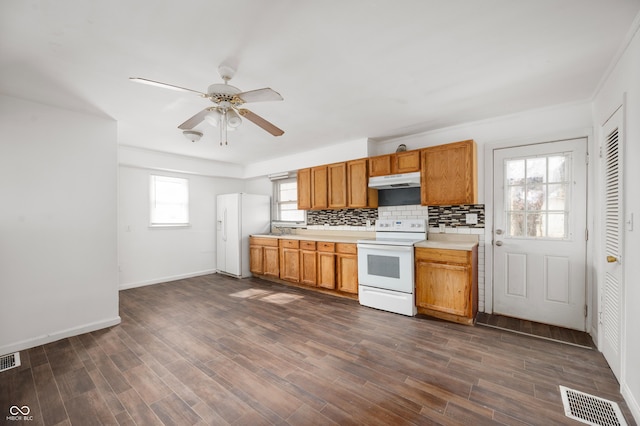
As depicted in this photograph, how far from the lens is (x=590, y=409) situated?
5.83 feet

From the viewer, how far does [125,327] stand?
10.4 ft

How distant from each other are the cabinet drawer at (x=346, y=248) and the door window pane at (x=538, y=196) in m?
1.98

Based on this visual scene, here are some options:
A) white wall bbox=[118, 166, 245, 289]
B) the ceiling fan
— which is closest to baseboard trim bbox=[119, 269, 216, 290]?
white wall bbox=[118, 166, 245, 289]

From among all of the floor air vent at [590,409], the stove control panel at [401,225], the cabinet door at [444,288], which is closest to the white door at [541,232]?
the cabinet door at [444,288]

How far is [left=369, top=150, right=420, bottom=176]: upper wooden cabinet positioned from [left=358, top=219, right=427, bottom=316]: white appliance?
2.48 ft

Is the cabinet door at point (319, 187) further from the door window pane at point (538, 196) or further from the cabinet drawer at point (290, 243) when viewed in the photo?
the door window pane at point (538, 196)

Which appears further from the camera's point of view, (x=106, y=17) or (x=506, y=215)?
(x=506, y=215)

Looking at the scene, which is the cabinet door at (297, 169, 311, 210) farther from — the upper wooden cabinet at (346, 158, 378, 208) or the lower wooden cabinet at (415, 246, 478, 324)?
the lower wooden cabinet at (415, 246, 478, 324)

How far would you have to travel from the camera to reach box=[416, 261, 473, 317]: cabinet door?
3090 millimetres

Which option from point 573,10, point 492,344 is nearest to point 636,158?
point 573,10

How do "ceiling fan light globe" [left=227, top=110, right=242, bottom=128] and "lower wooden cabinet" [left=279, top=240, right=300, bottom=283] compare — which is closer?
"ceiling fan light globe" [left=227, top=110, right=242, bottom=128]

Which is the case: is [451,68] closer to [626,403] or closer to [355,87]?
[355,87]

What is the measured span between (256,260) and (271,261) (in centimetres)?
45

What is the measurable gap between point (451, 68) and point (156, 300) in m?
4.81
